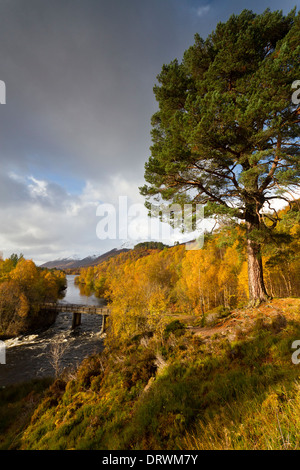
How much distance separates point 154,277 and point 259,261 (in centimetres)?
3111

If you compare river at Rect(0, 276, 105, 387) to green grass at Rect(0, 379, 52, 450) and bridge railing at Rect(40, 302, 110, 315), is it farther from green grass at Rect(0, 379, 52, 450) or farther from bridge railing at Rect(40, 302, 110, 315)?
bridge railing at Rect(40, 302, 110, 315)

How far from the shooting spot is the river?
16.6 metres

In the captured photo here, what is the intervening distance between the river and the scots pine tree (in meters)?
13.8

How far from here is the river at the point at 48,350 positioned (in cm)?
1664

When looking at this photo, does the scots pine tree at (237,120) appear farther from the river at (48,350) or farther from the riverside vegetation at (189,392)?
the river at (48,350)

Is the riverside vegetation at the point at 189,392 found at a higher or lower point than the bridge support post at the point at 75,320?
higher

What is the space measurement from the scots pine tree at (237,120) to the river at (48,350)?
1378cm

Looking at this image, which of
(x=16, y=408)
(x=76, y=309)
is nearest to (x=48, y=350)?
(x=76, y=309)

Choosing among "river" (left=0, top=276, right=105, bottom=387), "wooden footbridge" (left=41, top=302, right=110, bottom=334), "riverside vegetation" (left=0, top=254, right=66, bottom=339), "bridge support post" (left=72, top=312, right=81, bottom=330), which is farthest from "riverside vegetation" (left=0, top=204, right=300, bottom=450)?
"bridge support post" (left=72, top=312, right=81, bottom=330)

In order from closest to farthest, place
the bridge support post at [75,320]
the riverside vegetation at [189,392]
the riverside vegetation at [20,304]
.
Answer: the riverside vegetation at [189,392]
the riverside vegetation at [20,304]
the bridge support post at [75,320]

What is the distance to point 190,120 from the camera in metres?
7.67

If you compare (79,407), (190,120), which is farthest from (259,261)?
(79,407)

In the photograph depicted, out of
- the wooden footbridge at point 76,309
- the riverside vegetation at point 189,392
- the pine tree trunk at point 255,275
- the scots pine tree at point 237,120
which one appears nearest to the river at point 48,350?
the wooden footbridge at point 76,309
